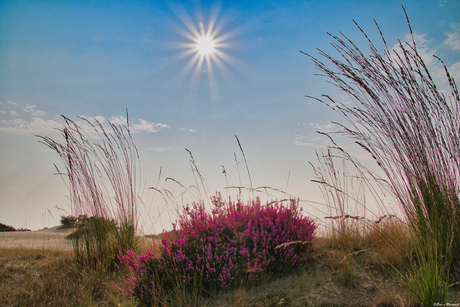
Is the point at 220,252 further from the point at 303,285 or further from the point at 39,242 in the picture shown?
the point at 39,242

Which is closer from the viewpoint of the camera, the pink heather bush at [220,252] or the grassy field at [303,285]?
the grassy field at [303,285]

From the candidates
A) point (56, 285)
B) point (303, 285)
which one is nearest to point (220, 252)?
point (303, 285)

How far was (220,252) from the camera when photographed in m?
3.11

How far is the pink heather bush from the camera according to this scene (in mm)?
2992

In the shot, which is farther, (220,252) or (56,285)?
(56,285)

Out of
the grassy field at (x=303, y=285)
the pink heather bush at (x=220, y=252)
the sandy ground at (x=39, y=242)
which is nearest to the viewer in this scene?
the grassy field at (x=303, y=285)

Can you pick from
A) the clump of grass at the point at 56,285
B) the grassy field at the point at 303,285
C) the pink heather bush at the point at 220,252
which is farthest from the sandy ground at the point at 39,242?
the pink heather bush at the point at 220,252

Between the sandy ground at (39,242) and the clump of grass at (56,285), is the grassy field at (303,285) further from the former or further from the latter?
the sandy ground at (39,242)

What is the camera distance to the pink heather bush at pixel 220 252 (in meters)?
2.99

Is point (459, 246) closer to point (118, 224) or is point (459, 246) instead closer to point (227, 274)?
point (227, 274)

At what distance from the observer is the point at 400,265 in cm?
301

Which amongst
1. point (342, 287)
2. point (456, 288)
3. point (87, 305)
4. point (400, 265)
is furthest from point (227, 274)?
point (456, 288)

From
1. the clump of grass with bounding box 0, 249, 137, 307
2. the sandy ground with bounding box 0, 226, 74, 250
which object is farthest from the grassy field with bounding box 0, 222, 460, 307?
the sandy ground with bounding box 0, 226, 74, 250

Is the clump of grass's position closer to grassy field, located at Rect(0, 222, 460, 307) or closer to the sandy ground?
grassy field, located at Rect(0, 222, 460, 307)
